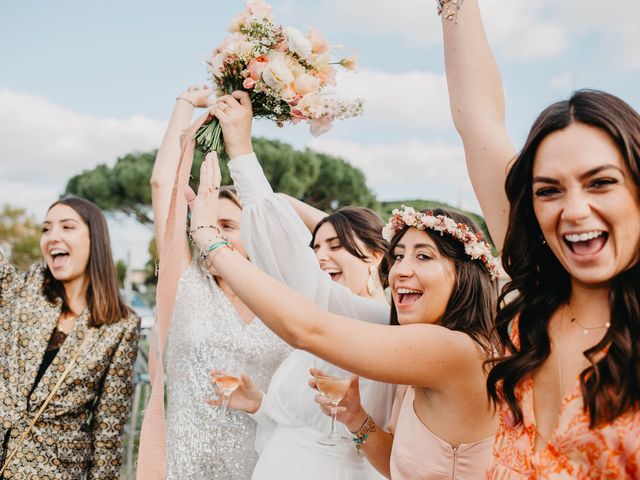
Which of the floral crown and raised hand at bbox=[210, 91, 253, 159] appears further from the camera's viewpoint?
the floral crown

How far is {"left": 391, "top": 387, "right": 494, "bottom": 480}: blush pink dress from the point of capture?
228 cm

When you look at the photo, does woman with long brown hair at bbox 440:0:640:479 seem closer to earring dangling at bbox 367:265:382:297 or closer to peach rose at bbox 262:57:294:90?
peach rose at bbox 262:57:294:90

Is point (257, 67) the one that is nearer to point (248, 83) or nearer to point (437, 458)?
point (248, 83)

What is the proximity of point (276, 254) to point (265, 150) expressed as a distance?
22.7m

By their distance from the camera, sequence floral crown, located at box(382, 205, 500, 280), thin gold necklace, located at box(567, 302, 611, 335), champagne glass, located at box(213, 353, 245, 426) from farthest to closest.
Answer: champagne glass, located at box(213, 353, 245, 426) → floral crown, located at box(382, 205, 500, 280) → thin gold necklace, located at box(567, 302, 611, 335)

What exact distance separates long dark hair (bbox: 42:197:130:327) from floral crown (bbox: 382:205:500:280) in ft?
6.33

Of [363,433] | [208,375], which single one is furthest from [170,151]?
[363,433]

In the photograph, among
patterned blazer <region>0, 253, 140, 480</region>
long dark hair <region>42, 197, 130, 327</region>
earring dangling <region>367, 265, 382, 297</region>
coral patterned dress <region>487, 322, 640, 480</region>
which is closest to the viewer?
coral patterned dress <region>487, 322, 640, 480</region>

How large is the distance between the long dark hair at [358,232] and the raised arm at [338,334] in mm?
1504

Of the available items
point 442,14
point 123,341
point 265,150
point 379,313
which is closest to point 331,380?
point 379,313

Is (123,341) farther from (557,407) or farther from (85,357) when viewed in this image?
(557,407)

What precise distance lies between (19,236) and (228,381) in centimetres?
3050

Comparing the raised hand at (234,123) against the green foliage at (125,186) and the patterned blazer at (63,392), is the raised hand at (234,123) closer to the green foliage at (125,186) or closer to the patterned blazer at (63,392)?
the patterned blazer at (63,392)

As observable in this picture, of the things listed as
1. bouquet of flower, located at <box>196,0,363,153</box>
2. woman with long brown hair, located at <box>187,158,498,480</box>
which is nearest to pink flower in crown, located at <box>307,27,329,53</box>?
bouquet of flower, located at <box>196,0,363,153</box>
